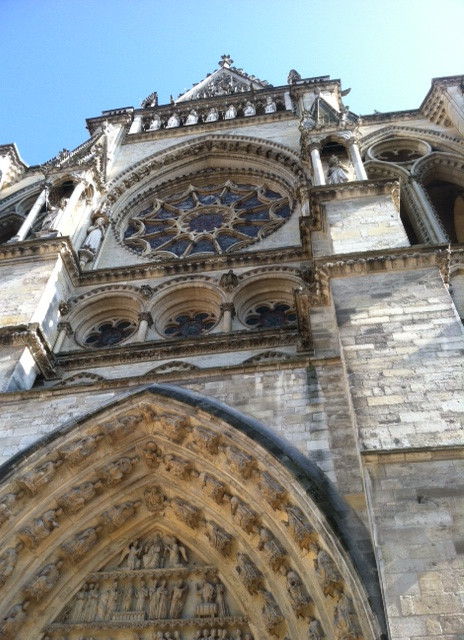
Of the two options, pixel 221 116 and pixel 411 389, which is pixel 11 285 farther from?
pixel 221 116

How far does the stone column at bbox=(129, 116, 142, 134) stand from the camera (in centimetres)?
1920

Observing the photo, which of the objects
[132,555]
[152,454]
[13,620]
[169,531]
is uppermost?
[152,454]

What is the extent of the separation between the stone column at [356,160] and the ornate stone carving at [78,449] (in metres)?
6.67

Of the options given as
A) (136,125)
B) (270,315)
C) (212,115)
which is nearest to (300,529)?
(270,315)

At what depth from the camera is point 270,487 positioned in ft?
19.8

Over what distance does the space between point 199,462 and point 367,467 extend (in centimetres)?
226

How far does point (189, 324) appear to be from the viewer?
11.3m

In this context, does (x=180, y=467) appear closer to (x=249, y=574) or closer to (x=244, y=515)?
(x=244, y=515)

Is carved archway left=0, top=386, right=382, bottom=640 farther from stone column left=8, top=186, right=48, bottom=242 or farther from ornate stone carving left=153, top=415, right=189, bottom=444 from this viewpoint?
stone column left=8, top=186, right=48, bottom=242

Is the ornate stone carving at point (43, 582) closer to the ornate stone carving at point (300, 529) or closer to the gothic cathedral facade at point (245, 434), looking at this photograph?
the gothic cathedral facade at point (245, 434)

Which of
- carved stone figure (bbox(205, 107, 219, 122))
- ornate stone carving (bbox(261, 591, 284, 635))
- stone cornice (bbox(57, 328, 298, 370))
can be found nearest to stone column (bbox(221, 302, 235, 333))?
stone cornice (bbox(57, 328, 298, 370))

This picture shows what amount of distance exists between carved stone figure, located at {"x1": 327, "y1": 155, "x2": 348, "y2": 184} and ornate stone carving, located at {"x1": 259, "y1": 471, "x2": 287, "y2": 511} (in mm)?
6369

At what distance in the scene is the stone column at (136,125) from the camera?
19.2m

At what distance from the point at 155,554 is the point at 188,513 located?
540 millimetres
